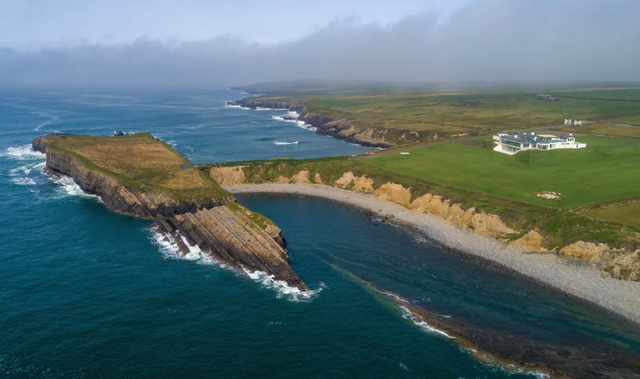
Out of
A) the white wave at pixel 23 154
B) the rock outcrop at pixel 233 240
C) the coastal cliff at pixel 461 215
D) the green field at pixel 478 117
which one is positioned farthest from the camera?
the green field at pixel 478 117

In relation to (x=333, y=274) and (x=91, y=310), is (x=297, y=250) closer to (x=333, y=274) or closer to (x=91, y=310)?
(x=333, y=274)

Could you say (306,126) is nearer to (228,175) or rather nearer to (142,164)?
(228,175)

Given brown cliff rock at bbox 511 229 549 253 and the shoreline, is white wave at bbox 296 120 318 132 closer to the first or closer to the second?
the shoreline

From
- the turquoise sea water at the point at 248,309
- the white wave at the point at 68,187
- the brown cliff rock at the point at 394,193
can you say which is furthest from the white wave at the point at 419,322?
the white wave at the point at 68,187

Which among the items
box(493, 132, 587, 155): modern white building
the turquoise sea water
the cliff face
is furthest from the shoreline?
box(493, 132, 587, 155): modern white building

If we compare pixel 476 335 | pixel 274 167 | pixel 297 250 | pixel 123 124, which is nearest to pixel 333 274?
pixel 297 250

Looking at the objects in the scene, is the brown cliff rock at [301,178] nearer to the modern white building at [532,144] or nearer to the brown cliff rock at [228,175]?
the brown cliff rock at [228,175]

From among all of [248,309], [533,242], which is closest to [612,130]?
[533,242]
